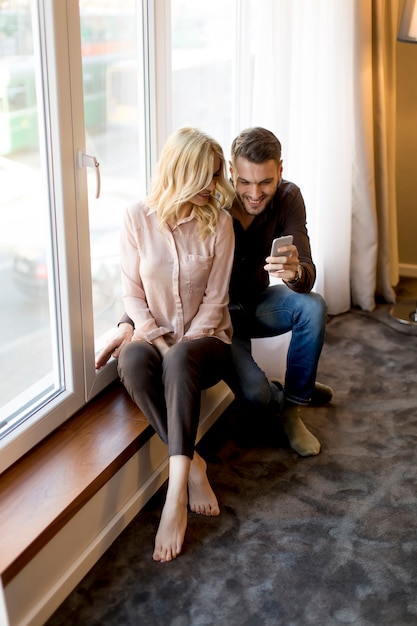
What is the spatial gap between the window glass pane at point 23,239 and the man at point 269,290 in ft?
0.83

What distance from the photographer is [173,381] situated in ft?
6.42

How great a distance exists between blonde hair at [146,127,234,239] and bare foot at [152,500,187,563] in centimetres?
75

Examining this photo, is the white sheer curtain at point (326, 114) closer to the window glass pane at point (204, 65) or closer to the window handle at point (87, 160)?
the window glass pane at point (204, 65)

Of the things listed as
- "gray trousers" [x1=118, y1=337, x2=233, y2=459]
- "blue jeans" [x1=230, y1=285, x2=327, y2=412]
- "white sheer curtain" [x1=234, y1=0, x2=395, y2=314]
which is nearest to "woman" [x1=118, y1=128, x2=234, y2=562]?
"gray trousers" [x1=118, y1=337, x2=233, y2=459]

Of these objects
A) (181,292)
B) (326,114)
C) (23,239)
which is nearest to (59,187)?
(23,239)

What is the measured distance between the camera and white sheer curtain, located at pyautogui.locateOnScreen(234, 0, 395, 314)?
295 centimetres

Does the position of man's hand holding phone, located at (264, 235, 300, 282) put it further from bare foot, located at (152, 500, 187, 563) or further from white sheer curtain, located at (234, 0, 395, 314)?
white sheer curtain, located at (234, 0, 395, 314)

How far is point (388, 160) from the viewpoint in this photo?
350 centimetres

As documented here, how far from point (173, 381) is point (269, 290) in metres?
0.66

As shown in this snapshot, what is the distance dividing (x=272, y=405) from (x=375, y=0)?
183 cm

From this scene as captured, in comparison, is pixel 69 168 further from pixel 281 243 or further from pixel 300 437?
pixel 300 437

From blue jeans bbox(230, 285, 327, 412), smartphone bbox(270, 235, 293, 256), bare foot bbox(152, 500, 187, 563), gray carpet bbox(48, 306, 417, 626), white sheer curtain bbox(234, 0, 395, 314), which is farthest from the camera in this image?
white sheer curtain bbox(234, 0, 395, 314)

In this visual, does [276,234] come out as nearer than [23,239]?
No

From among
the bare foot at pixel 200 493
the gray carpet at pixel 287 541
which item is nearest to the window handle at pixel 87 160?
the bare foot at pixel 200 493
